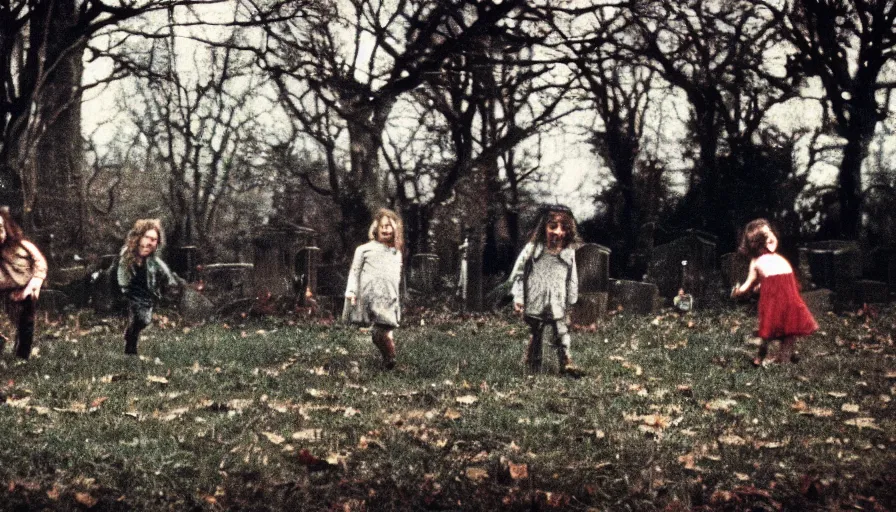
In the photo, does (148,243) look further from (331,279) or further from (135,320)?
(331,279)

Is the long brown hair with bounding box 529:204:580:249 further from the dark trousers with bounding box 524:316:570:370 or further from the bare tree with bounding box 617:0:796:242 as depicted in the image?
the bare tree with bounding box 617:0:796:242

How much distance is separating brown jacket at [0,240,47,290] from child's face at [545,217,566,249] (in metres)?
4.90

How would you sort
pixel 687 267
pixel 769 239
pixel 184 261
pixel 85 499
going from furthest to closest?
pixel 184 261 → pixel 687 267 → pixel 769 239 → pixel 85 499

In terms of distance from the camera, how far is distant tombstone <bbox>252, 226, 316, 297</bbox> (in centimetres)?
1605

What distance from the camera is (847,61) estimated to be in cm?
1889

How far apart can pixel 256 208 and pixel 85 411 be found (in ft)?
87.1

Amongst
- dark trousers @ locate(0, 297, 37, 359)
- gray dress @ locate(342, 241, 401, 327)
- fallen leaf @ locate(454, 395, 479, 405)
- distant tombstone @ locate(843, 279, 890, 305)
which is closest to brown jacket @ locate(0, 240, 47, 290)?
dark trousers @ locate(0, 297, 37, 359)

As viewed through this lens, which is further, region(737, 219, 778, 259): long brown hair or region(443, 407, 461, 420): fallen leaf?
region(737, 219, 778, 259): long brown hair

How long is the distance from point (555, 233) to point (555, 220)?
0.44ft

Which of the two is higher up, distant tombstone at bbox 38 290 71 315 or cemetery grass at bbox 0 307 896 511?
distant tombstone at bbox 38 290 71 315

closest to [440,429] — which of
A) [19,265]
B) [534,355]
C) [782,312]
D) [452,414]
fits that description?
[452,414]

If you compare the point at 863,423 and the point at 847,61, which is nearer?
the point at 863,423

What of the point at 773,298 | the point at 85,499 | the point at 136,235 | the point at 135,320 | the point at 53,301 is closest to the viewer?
the point at 85,499

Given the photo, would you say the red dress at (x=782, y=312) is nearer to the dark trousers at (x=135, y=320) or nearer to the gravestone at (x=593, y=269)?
the gravestone at (x=593, y=269)
